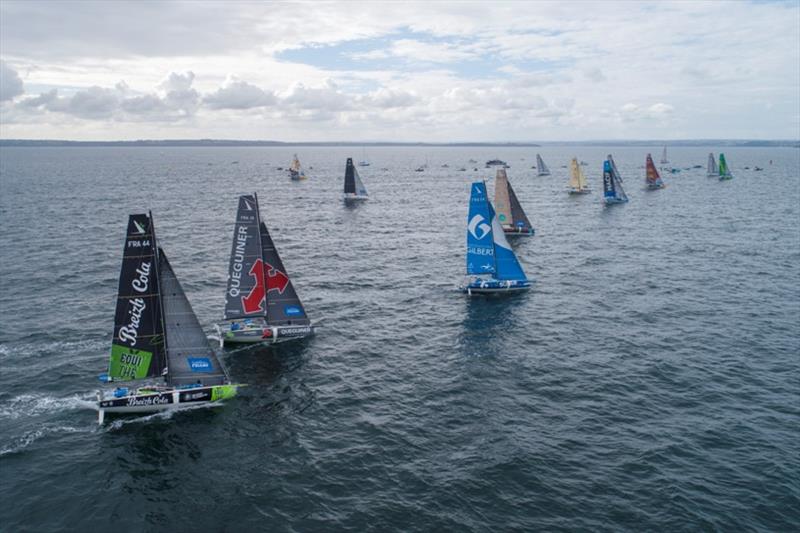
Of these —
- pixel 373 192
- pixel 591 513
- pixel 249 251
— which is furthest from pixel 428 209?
pixel 591 513

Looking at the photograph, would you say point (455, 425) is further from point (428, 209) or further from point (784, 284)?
point (428, 209)

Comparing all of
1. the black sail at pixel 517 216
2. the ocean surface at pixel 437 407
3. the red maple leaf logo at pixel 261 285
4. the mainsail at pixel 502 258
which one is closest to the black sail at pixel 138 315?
the ocean surface at pixel 437 407

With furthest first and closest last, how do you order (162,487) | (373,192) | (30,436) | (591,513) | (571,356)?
(373,192) < (571,356) < (30,436) < (162,487) < (591,513)

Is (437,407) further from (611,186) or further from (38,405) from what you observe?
(611,186)

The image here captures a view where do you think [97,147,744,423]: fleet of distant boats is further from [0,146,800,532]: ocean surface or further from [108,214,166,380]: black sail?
[0,146,800,532]: ocean surface

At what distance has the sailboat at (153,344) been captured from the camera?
3700 centimetres

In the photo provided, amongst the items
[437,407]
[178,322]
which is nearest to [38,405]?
[178,322]

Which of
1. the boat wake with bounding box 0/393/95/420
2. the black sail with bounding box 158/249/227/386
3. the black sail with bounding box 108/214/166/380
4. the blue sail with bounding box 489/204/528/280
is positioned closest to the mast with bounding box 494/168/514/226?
the blue sail with bounding box 489/204/528/280

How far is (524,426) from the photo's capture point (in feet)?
119

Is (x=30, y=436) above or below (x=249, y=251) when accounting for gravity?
below

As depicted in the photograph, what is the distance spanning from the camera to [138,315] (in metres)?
38.5

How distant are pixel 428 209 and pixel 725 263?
Answer: 71701 mm

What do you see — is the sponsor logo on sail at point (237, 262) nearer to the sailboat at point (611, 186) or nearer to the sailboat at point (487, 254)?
the sailboat at point (487, 254)

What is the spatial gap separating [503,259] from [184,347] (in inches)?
1516
